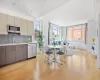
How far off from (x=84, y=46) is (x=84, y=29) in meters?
1.82

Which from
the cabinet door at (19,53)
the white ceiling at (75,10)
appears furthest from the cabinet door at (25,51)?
the white ceiling at (75,10)

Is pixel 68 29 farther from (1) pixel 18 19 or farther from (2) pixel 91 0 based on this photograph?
(1) pixel 18 19

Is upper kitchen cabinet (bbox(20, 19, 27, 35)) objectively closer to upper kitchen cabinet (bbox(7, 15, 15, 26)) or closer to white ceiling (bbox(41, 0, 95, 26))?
upper kitchen cabinet (bbox(7, 15, 15, 26))

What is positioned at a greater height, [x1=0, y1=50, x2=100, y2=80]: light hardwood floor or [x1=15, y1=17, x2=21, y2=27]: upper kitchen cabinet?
[x1=15, y1=17, x2=21, y2=27]: upper kitchen cabinet

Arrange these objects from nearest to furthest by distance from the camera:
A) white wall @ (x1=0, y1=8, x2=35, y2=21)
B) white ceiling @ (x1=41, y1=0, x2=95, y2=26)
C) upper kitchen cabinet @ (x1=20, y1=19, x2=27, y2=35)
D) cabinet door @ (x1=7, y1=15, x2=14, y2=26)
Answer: white wall @ (x1=0, y1=8, x2=35, y2=21) → cabinet door @ (x1=7, y1=15, x2=14, y2=26) → upper kitchen cabinet @ (x1=20, y1=19, x2=27, y2=35) → white ceiling @ (x1=41, y1=0, x2=95, y2=26)

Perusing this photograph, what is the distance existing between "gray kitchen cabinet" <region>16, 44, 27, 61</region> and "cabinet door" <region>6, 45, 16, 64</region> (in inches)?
9.4

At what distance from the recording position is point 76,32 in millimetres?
10734

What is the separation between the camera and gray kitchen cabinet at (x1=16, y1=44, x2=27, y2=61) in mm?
4457

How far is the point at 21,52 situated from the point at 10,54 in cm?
66

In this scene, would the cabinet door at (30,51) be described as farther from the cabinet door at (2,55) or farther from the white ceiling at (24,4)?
the white ceiling at (24,4)

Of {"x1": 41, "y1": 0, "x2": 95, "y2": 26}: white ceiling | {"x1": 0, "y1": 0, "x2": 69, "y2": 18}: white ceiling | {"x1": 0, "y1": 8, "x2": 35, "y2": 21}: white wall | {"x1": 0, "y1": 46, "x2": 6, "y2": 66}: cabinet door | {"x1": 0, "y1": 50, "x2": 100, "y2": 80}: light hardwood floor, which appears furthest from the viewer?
{"x1": 41, "y1": 0, "x2": 95, "y2": 26}: white ceiling

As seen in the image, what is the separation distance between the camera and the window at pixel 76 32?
9933mm

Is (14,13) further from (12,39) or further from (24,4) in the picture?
(12,39)

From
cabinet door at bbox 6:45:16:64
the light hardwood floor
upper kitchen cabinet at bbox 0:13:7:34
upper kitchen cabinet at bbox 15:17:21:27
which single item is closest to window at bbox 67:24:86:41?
the light hardwood floor
